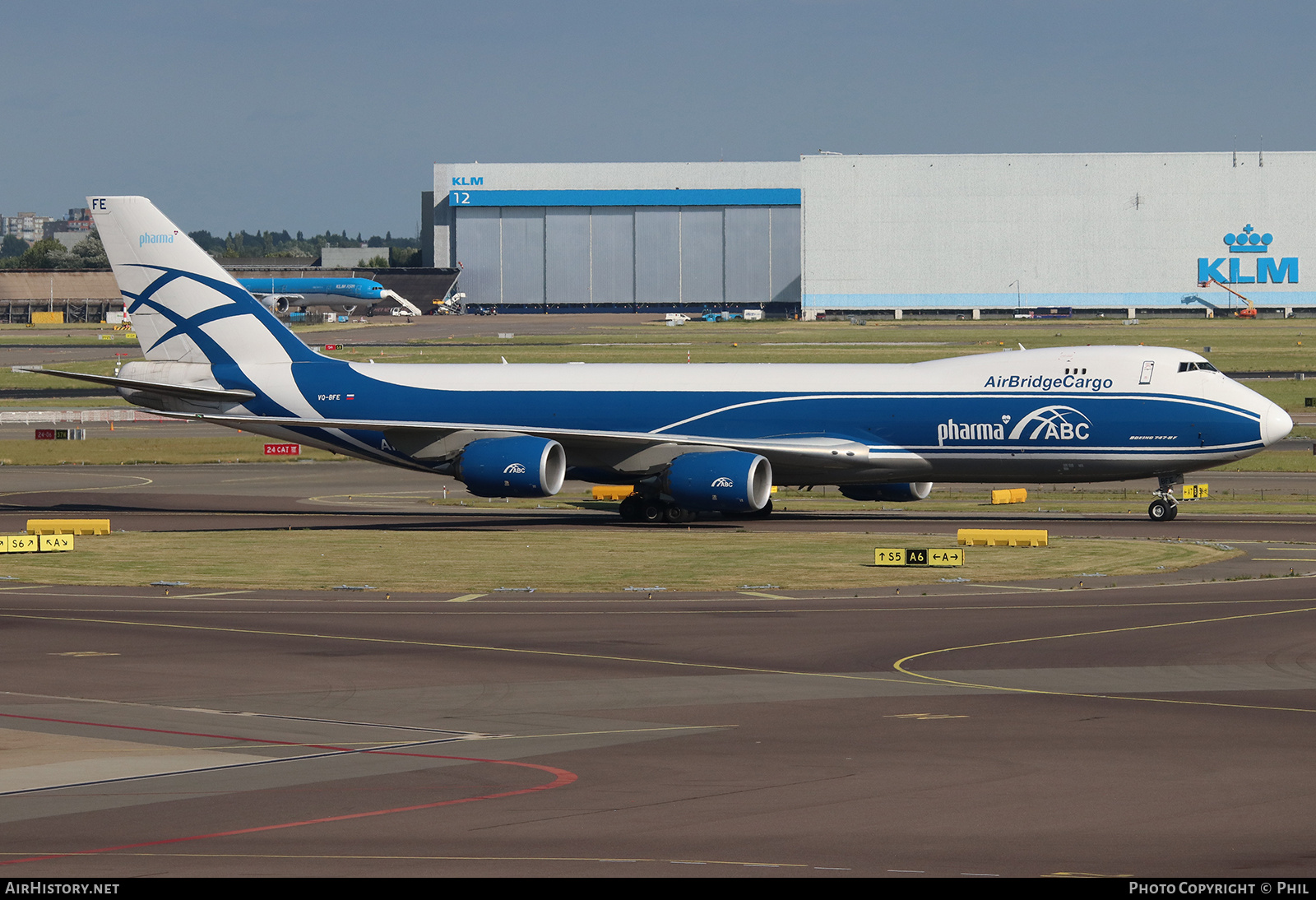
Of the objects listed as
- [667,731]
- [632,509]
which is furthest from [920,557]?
[667,731]

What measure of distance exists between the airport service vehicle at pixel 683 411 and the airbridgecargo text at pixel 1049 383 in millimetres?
57

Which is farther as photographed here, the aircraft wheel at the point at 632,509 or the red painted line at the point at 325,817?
the aircraft wheel at the point at 632,509

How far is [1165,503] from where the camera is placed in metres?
50.9

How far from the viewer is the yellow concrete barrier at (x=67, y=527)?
46906mm

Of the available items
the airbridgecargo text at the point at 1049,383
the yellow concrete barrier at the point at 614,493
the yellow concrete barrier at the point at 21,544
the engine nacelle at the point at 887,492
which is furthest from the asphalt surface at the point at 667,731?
the yellow concrete barrier at the point at 614,493

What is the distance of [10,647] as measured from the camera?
29109 mm

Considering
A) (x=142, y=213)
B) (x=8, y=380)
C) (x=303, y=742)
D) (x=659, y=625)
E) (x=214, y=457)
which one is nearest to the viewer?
(x=303, y=742)

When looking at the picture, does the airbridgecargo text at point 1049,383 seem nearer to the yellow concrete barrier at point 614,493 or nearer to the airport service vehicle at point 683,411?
the airport service vehicle at point 683,411

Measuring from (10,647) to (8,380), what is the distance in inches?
4000

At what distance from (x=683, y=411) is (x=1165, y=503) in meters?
15.5

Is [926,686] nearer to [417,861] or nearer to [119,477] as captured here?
[417,861]

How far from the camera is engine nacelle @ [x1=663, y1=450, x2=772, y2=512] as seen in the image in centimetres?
4888

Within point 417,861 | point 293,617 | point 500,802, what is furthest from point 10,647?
point 417,861

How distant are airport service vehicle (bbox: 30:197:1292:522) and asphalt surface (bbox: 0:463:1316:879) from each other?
393 inches
